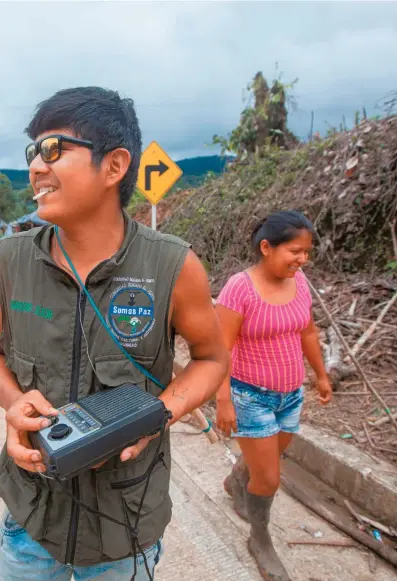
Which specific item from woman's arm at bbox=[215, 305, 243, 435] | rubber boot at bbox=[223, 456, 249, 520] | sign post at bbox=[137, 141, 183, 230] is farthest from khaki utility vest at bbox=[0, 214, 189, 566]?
sign post at bbox=[137, 141, 183, 230]

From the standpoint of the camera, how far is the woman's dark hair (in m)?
2.66

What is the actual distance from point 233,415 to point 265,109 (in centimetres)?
998

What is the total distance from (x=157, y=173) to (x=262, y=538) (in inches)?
222

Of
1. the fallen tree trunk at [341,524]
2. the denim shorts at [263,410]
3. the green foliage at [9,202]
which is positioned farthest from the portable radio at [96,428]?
the green foliage at [9,202]

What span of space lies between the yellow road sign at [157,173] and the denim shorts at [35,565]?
6.09 meters

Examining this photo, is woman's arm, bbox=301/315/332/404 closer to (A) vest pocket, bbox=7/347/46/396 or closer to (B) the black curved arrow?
(A) vest pocket, bbox=7/347/46/396

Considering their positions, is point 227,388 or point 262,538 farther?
point 262,538

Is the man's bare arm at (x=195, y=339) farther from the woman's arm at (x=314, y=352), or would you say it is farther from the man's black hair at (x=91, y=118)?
the woman's arm at (x=314, y=352)

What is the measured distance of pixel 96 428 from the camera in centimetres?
118

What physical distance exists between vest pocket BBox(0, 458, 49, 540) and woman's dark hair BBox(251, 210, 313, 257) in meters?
1.75

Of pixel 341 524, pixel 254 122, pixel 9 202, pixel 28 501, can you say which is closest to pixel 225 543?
pixel 341 524

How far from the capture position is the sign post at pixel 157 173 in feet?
23.6

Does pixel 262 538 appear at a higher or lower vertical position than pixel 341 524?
higher

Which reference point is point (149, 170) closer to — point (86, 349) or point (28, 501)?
point (86, 349)
